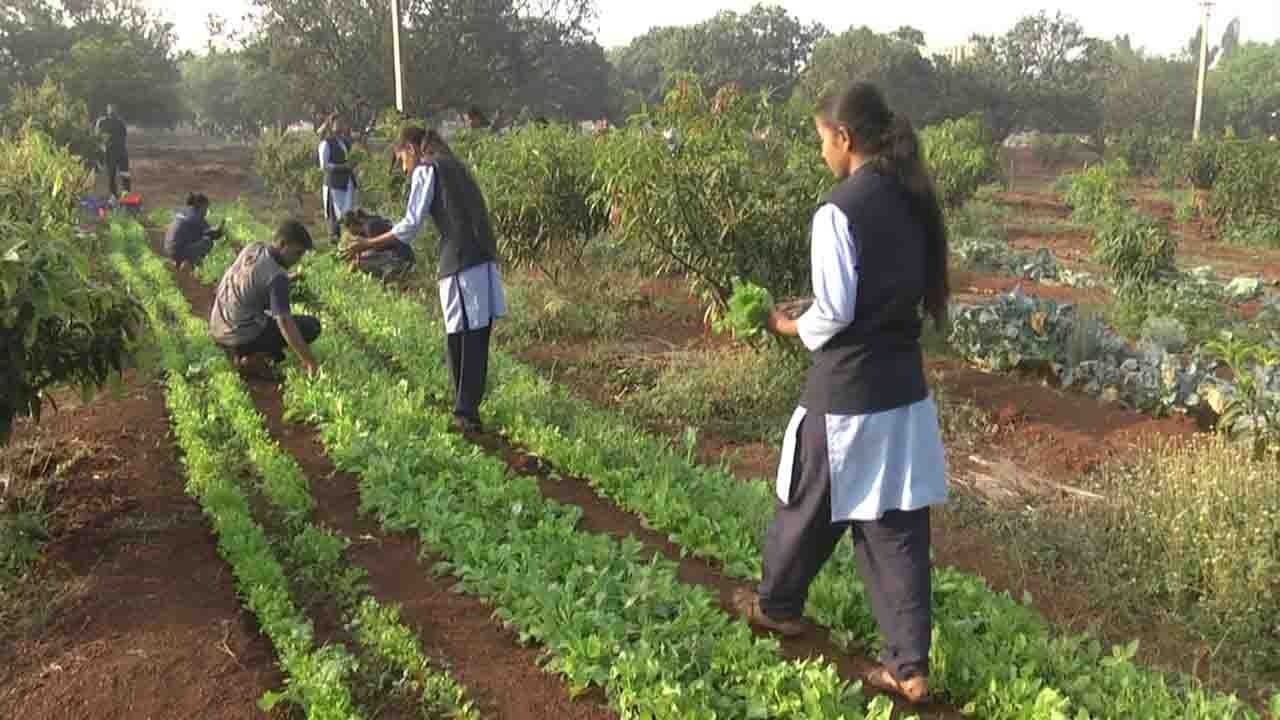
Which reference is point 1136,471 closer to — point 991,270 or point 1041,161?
point 991,270

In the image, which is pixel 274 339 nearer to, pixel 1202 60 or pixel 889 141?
pixel 889 141

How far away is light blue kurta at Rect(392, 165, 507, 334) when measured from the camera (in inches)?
211

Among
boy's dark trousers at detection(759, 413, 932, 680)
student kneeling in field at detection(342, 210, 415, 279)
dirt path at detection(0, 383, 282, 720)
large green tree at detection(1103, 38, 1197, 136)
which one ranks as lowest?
dirt path at detection(0, 383, 282, 720)

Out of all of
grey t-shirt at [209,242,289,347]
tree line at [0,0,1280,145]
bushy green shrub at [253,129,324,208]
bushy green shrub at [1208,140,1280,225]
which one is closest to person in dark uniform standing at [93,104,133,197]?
bushy green shrub at [253,129,324,208]

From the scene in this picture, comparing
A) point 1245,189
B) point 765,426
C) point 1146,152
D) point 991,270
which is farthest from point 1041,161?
point 765,426

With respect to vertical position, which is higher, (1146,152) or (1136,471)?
(1146,152)

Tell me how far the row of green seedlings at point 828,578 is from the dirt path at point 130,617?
5.64ft

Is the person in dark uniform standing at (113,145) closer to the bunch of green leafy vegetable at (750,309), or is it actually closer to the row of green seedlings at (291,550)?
the row of green seedlings at (291,550)

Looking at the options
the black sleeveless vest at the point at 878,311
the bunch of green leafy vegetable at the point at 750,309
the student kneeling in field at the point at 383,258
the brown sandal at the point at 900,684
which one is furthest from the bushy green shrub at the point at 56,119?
the brown sandal at the point at 900,684

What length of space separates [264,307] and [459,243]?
6.59 feet

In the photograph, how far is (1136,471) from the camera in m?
4.73

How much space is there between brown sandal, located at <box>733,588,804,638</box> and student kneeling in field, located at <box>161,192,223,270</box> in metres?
9.16

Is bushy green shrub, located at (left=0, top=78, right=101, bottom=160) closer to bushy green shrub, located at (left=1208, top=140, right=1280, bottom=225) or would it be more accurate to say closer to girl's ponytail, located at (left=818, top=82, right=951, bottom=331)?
girl's ponytail, located at (left=818, top=82, right=951, bottom=331)

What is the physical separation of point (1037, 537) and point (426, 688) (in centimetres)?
278
